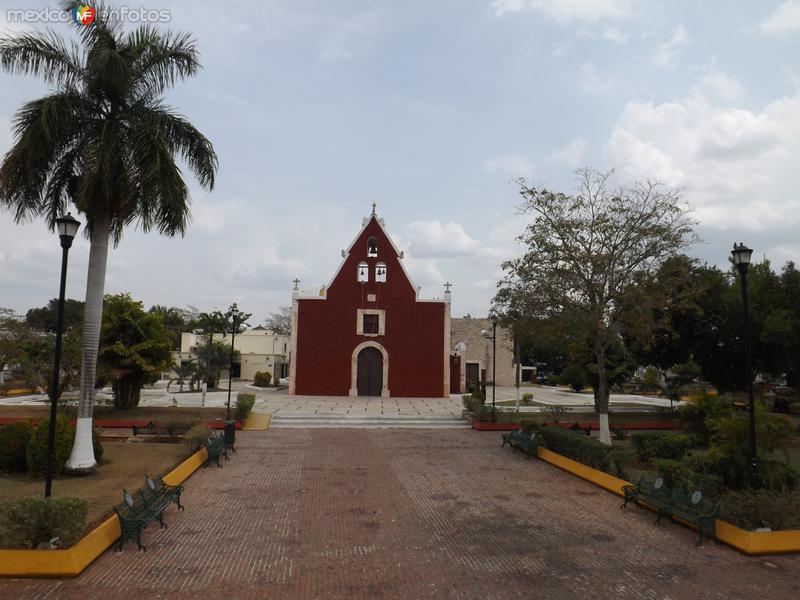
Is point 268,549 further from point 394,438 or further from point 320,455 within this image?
point 394,438

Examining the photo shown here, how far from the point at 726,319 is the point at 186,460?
67.6ft

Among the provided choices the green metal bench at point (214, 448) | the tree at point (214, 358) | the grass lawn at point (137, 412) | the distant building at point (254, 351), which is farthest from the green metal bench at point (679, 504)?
the distant building at point (254, 351)

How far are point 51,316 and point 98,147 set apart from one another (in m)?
71.2

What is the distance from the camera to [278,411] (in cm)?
2430

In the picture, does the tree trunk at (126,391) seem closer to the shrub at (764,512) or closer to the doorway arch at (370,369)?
the doorway arch at (370,369)

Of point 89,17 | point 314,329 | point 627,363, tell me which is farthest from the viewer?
point 314,329

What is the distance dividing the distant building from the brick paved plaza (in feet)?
135

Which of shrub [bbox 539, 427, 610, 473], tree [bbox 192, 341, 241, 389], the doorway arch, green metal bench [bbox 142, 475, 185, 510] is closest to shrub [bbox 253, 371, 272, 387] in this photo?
tree [bbox 192, 341, 241, 389]

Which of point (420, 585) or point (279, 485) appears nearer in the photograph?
point (420, 585)

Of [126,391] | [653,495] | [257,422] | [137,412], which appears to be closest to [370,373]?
[257,422]

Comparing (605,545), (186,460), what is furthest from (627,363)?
(186,460)

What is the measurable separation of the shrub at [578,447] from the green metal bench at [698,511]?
321 centimetres

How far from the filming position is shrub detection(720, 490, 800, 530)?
8.48m

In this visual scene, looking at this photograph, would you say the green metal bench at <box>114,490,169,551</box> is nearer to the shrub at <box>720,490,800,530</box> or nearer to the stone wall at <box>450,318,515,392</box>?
the shrub at <box>720,490,800,530</box>
